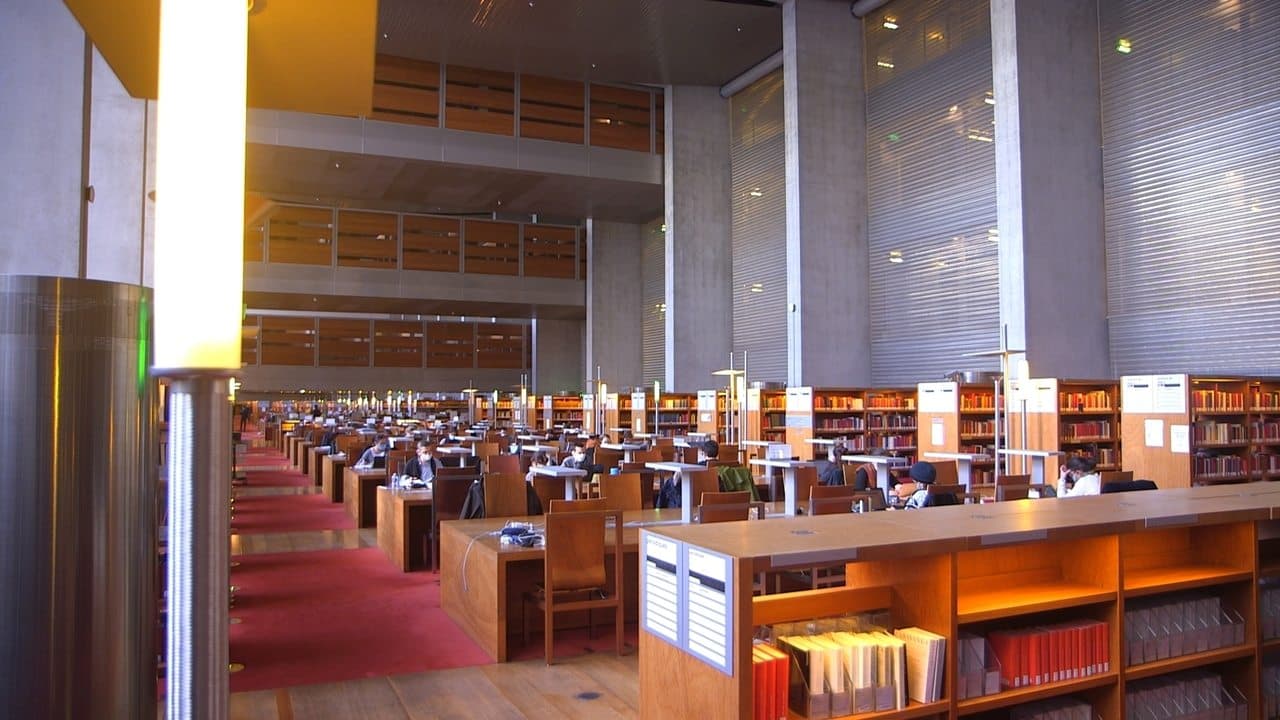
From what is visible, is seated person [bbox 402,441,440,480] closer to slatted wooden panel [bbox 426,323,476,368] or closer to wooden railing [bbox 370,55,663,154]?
wooden railing [bbox 370,55,663,154]

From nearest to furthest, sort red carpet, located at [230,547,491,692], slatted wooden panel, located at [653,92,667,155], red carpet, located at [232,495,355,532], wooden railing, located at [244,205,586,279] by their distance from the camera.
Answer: red carpet, located at [230,547,491,692], red carpet, located at [232,495,355,532], slatted wooden panel, located at [653,92,667,155], wooden railing, located at [244,205,586,279]

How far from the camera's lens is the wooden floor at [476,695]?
3928 millimetres

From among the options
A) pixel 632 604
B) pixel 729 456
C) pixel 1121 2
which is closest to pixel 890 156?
pixel 1121 2

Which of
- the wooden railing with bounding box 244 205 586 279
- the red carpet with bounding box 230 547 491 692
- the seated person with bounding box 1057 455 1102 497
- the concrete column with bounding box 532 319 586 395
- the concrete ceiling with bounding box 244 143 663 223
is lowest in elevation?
the red carpet with bounding box 230 547 491 692

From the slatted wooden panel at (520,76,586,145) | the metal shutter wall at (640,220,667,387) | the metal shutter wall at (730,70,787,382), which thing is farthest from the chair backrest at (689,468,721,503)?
the metal shutter wall at (640,220,667,387)

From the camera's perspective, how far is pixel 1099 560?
320 centimetres

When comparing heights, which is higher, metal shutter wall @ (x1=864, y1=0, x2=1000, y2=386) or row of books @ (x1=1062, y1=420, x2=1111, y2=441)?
metal shutter wall @ (x1=864, y1=0, x2=1000, y2=386)

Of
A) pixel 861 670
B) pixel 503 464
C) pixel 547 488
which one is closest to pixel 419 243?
pixel 503 464

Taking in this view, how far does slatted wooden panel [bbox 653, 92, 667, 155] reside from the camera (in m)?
20.5

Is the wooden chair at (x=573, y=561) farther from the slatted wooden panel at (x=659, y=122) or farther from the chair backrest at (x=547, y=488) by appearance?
the slatted wooden panel at (x=659, y=122)

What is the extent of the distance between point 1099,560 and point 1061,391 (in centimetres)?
802

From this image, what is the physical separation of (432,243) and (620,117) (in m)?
7.23

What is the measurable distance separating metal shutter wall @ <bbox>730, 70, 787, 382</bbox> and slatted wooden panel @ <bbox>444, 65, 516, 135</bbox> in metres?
5.08

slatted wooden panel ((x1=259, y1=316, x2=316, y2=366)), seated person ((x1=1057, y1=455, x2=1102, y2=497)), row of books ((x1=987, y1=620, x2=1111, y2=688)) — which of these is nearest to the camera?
row of books ((x1=987, y1=620, x2=1111, y2=688))
